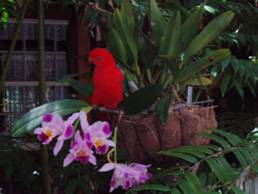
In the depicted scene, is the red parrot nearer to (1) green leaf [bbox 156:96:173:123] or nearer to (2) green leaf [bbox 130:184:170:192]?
(1) green leaf [bbox 156:96:173:123]

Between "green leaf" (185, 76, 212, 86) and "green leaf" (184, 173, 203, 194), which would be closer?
"green leaf" (184, 173, 203, 194)

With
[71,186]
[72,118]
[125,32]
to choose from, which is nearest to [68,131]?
[72,118]

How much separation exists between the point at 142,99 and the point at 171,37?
0.48 feet

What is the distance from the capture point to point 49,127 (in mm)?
947

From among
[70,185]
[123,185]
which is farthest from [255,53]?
[123,185]

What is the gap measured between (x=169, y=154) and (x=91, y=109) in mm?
186

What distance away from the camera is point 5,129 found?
3621mm

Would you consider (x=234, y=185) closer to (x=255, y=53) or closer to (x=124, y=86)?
(x=124, y=86)

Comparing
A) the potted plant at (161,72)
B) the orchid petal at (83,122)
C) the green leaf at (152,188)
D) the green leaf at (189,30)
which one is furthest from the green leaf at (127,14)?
the green leaf at (152,188)

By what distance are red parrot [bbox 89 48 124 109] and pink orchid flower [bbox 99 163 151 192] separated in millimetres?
139

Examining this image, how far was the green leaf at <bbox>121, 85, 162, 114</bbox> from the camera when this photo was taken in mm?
998

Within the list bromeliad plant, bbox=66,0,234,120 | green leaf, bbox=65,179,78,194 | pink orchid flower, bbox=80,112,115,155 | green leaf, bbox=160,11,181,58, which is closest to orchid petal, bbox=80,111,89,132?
pink orchid flower, bbox=80,112,115,155

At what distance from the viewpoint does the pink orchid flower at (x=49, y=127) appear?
95 centimetres

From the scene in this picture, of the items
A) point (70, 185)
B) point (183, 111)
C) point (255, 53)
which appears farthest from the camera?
point (255, 53)
